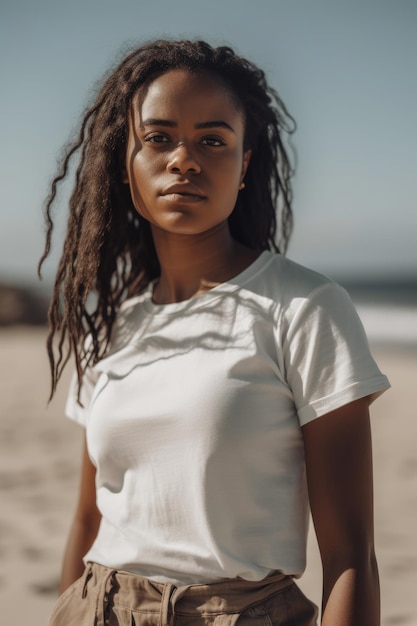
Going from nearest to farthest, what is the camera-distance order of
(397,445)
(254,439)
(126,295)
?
(254,439) < (126,295) < (397,445)

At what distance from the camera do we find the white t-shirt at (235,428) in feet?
5.24

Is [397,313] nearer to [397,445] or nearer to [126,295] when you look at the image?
[397,445]

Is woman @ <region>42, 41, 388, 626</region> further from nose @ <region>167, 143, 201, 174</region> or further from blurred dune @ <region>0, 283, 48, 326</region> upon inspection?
blurred dune @ <region>0, 283, 48, 326</region>

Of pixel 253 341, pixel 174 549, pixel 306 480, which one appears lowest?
pixel 174 549

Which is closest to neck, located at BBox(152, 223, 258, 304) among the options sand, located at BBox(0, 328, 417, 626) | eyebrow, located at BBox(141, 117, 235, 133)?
eyebrow, located at BBox(141, 117, 235, 133)

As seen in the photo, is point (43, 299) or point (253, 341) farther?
point (43, 299)

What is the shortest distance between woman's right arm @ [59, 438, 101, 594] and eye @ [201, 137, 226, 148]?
0.83m

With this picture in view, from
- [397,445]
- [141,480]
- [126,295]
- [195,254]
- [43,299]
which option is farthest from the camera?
[43,299]

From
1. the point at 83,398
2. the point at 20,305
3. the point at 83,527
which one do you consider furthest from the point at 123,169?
the point at 20,305

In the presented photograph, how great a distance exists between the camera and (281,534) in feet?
5.43

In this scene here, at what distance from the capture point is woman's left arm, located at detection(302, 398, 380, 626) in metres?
1.58

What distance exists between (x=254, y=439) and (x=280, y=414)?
7 cm

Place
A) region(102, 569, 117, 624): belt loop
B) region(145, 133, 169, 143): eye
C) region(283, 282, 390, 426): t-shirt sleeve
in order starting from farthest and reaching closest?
region(145, 133, 169, 143): eye → region(102, 569, 117, 624): belt loop → region(283, 282, 390, 426): t-shirt sleeve

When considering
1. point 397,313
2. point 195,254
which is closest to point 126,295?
point 195,254
